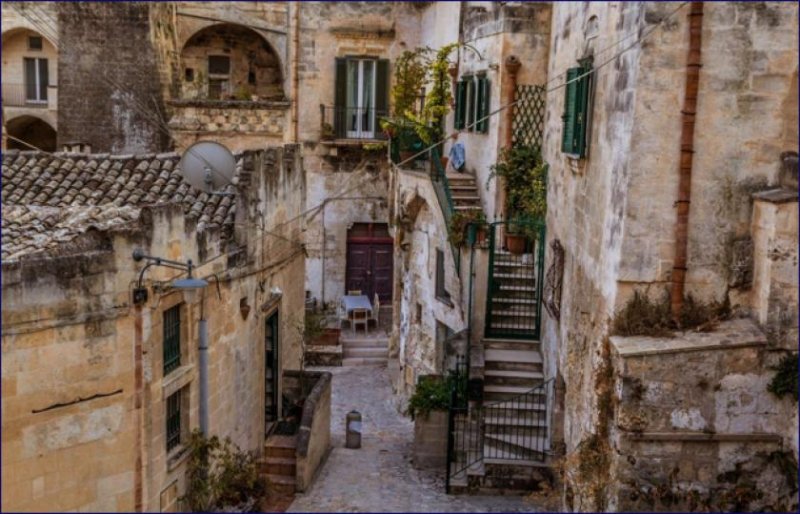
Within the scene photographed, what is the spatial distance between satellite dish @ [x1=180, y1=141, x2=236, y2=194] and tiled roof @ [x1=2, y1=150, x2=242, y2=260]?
1.56 feet

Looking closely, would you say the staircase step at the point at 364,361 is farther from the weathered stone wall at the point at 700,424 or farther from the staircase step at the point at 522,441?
the weathered stone wall at the point at 700,424

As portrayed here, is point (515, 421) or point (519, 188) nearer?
point (515, 421)

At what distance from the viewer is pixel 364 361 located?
23.8 metres

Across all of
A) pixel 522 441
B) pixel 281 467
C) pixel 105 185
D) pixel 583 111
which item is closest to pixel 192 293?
pixel 105 185

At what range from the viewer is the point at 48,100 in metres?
28.9

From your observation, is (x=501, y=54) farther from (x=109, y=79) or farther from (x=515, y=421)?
(x=109, y=79)

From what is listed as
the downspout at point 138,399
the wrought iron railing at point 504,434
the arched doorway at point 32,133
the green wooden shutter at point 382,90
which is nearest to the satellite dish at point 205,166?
the downspout at point 138,399

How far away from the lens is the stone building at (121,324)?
27.5 feet

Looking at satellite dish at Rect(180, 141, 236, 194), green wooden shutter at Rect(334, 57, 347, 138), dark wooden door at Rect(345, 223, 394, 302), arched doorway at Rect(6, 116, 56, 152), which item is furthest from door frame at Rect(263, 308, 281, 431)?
arched doorway at Rect(6, 116, 56, 152)

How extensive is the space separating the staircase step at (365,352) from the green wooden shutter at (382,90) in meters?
7.06

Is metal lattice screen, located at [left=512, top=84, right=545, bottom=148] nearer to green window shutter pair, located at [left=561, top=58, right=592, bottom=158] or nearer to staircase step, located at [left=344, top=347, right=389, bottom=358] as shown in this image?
green window shutter pair, located at [left=561, top=58, right=592, bottom=158]

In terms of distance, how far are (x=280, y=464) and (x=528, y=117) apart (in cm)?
837

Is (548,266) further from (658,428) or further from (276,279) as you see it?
(658,428)

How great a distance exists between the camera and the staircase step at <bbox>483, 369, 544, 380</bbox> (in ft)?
46.9
